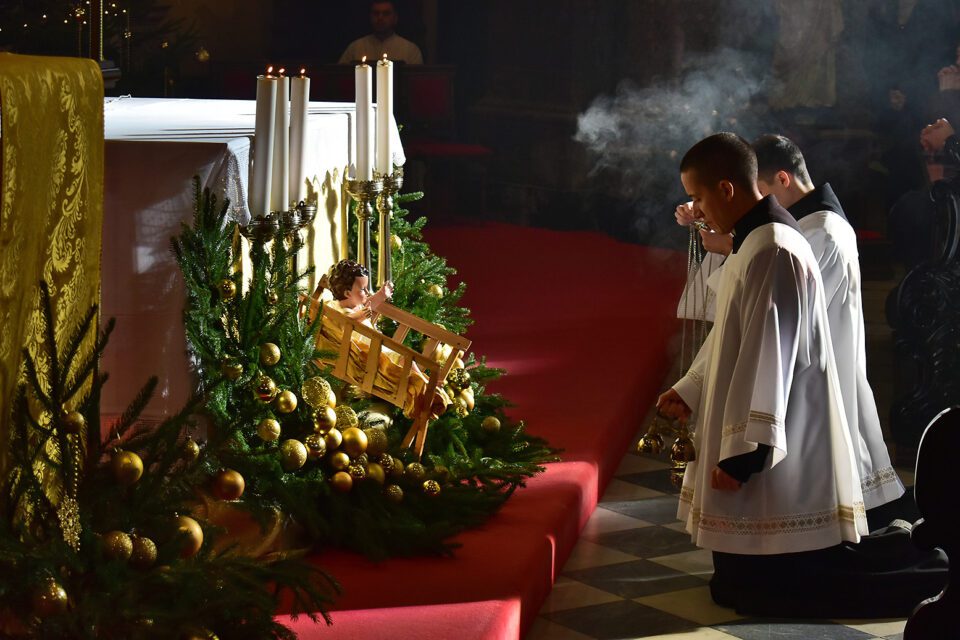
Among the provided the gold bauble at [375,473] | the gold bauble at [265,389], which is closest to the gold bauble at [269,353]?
the gold bauble at [265,389]

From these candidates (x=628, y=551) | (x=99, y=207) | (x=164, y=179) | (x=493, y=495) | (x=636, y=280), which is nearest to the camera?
(x=99, y=207)

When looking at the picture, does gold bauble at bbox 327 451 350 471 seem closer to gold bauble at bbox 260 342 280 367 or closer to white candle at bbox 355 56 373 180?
gold bauble at bbox 260 342 280 367

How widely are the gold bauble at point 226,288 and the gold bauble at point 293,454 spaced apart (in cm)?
41

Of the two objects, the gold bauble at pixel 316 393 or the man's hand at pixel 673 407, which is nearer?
the gold bauble at pixel 316 393

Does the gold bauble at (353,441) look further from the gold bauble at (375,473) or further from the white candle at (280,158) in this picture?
the white candle at (280,158)

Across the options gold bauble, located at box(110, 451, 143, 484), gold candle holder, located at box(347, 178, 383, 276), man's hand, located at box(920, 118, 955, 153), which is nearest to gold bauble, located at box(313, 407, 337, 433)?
gold candle holder, located at box(347, 178, 383, 276)

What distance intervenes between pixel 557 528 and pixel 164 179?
1.67 meters

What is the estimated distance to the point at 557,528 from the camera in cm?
410

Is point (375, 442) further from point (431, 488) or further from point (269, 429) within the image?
point (269, 429)

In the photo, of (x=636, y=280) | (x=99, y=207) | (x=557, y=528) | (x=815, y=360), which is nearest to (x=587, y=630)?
(x=557, y=528)

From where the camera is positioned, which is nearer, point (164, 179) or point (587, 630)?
point (164, 179)

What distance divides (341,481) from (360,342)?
49 cm

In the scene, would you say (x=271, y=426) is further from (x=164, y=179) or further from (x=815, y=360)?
(x=815, y=360)

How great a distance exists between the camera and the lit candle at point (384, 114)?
14.4 ft
